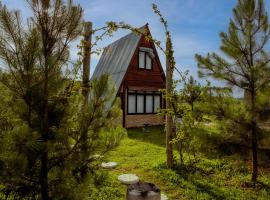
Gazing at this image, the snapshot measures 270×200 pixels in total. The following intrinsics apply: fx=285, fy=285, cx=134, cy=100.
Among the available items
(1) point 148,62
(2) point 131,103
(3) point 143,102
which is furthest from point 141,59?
(2) point 131,103

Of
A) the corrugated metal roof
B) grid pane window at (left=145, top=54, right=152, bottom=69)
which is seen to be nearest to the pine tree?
the corrugated metal roof

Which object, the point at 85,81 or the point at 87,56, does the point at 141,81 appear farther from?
the point at 85,81

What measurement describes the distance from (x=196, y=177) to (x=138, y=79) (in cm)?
1210

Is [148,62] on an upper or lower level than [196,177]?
upper

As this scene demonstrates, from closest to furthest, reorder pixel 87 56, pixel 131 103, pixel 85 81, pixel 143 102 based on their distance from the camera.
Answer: pixel 85 81, pixel 87 56, pixel 131 103, pixel 143 102

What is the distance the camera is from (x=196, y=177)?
7.76m

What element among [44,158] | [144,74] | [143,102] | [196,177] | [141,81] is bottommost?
[196,177]

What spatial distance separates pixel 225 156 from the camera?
6938mm

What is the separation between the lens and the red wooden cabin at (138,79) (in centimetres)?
1864

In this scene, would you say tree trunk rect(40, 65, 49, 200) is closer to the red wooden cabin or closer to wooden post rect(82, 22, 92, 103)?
wooden post rect(82, 22, 92, 103)

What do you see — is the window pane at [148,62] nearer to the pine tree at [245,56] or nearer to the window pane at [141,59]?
the window pane at [141,59]

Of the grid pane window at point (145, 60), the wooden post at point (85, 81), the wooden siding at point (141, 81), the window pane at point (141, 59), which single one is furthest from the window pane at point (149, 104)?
the wooden post at point (85, 81)

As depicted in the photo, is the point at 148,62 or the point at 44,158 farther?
the point at 148,62

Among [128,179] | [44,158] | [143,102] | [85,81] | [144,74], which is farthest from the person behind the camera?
[143,102]
